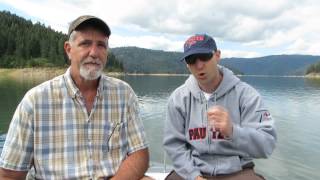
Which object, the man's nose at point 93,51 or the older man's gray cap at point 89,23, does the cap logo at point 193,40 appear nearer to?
the older man's gray cap at point 89,23

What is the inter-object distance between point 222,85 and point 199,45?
1.81 ft

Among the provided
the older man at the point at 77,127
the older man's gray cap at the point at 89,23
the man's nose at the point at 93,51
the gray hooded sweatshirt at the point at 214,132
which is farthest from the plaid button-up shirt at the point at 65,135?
the gray hooded sweatshirt at the point at 214,132

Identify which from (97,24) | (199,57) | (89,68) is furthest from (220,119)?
(97,24)

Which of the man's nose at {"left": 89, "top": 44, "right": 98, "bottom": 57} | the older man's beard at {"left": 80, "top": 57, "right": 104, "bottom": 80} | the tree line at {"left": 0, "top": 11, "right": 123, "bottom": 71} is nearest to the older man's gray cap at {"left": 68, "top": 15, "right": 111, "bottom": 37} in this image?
the man's nose at {"left": 89, "top": 44, "right": 98, "bottom": 57}

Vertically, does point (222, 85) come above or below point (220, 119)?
above

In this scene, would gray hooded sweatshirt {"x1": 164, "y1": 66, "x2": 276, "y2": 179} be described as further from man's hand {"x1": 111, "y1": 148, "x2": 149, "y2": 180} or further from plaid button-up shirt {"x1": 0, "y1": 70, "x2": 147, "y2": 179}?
plaid button-up shirt {"x1": 0, "y1": 70, "x2": 147, "y2": 179}

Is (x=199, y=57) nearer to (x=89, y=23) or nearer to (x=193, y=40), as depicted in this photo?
(x=193, y=40)

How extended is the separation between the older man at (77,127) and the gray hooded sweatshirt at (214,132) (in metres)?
0.68

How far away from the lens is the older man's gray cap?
11.8ft

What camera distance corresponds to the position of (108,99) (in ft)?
12.6

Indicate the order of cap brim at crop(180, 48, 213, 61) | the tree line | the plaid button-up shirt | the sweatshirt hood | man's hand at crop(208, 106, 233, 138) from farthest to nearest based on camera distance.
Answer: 1. the tree line
2. the sweatshirt hood
3. cap brim at crop(180, 48, 213, 61)
4. man's hand at crop(208, 106, 233, 138)
5. the plaid button-up shirt

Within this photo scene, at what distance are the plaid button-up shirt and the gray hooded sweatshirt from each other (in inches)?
28.8

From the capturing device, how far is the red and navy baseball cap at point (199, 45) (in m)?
4.09

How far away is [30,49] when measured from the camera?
117m
